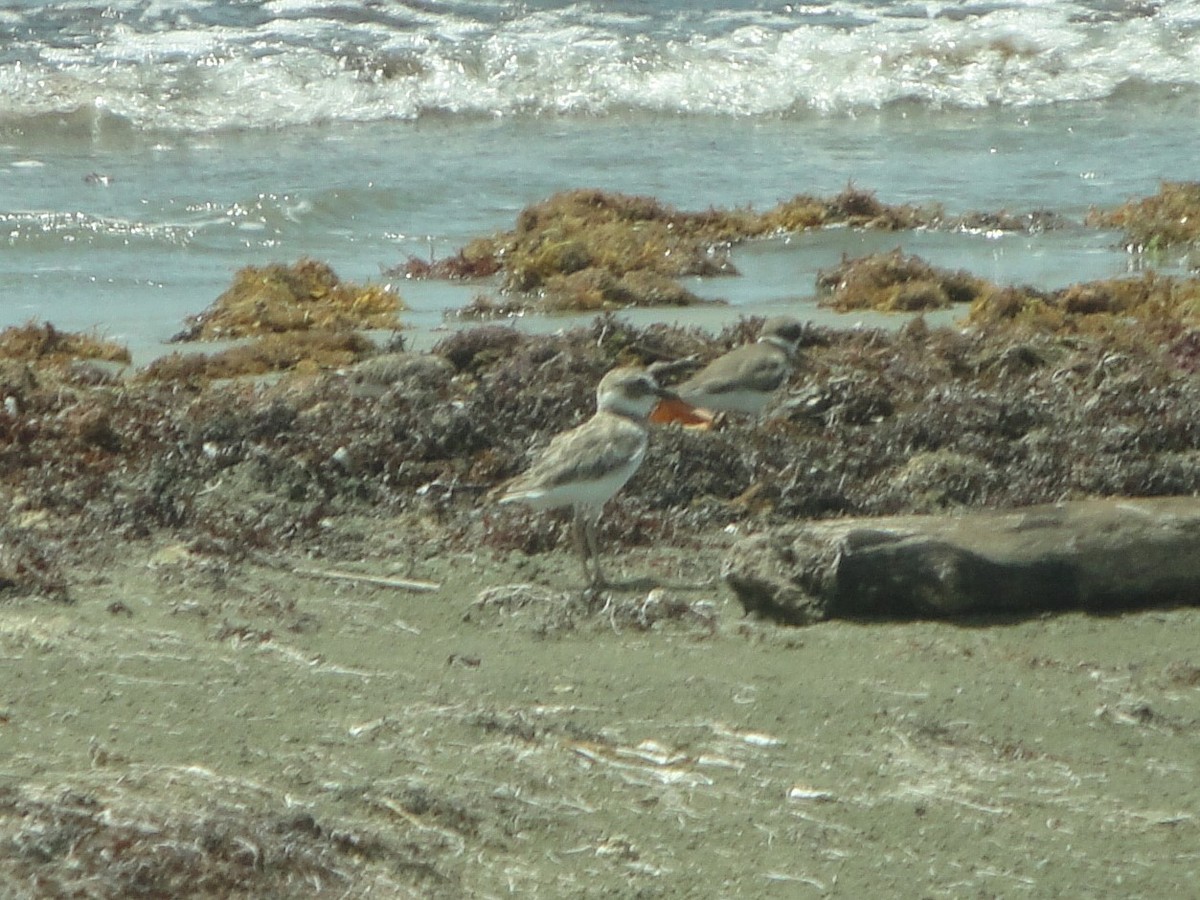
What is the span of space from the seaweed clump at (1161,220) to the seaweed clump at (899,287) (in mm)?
2045

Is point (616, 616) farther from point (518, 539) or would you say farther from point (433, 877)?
point (433, 877)

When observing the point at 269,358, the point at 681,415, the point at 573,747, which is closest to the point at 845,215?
the point at 269,358

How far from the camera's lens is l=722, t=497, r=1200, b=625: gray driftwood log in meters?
4.93

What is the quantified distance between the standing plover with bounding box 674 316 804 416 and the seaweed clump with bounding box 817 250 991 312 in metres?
2.37

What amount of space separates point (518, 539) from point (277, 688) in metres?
1.72

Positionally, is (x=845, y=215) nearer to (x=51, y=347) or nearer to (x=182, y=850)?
(x=51, y=347)

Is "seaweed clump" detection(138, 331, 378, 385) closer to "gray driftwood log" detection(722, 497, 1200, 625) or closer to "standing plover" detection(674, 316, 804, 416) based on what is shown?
"standing plover" detection(674, 316, 804, 416)

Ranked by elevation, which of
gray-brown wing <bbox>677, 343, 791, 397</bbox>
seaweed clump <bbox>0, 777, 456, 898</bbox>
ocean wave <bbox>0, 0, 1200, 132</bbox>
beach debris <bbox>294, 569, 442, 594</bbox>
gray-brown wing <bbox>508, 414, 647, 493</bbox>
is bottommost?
beach debris <bbox>294, 569, 442, 594</bbox>

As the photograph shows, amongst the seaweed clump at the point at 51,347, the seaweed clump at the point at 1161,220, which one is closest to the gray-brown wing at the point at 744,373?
the seaweed clump at the point at 51,347

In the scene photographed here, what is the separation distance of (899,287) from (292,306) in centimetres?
345

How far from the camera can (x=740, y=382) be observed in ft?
24.0

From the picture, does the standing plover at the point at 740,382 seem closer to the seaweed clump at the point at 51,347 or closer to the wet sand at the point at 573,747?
the wet sand at the point at 573,747

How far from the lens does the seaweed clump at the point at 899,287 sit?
32.4ft

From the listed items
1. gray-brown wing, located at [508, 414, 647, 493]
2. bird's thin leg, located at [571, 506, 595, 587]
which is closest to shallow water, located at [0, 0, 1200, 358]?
gray-brown wing, located at [508, 414, 647, 493]
